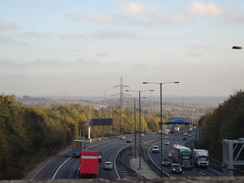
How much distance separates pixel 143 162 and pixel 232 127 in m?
15.4

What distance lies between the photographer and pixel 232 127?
2456 inches

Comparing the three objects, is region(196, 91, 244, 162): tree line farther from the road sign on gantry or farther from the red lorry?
the road sign on gantry

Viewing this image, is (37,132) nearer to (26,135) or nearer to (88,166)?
(26,135)

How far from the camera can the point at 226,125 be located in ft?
210

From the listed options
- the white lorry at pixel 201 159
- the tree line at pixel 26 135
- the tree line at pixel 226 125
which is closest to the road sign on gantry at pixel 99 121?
the tree line at pixel 26 135

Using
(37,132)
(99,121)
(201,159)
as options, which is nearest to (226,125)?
(201,159)

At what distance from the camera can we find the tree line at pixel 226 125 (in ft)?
202

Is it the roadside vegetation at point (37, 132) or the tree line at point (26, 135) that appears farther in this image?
the roadside vegetation at point (37, 132)

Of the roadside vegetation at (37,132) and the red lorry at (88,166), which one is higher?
the roadside vegetation at (37,132)

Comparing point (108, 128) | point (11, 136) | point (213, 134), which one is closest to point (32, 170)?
point (11, 136)

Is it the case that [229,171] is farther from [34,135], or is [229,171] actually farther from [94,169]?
[34,135]

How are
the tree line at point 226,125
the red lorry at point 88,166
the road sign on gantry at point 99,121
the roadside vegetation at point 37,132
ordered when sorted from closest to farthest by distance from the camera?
the red lorry at point 88,166 → the roadside vegetation at point 37,132 → the tree line at point 226,125 → the road sign on gantry at point 99,121

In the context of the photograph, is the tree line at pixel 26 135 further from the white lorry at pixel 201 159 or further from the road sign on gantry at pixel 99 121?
the white lorry at pixel 201 159

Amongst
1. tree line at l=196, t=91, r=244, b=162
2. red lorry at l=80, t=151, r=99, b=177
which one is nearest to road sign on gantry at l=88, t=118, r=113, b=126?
tree line at l=196, t=91, r=244, b=162
